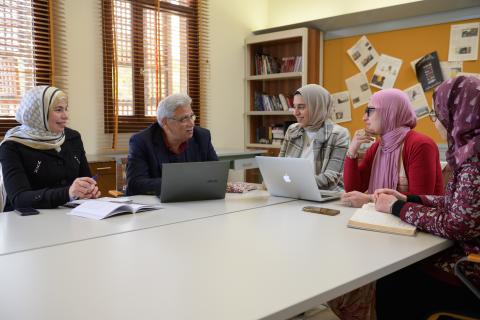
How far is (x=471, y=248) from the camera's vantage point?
4.75 ft

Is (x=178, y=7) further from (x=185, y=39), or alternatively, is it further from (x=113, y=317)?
(x=113, y=317)

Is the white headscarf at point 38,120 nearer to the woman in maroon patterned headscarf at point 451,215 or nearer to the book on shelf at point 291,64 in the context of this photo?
the woman in maroon patterned headscarf at point 451,215

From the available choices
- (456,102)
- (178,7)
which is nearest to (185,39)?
(178,7)

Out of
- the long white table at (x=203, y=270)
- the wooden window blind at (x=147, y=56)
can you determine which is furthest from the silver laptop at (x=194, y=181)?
the wooden window blind at (x=147, y=56)

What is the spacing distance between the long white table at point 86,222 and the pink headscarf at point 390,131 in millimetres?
486

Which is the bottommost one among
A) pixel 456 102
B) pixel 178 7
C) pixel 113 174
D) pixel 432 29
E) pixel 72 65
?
pixel 113 174

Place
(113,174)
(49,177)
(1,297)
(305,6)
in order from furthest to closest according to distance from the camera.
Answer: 1. (305,6)
2. (113,174)
3. (49,177)
4. (1,297)

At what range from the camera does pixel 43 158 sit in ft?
7.25

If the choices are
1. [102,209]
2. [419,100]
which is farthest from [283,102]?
[102,209]

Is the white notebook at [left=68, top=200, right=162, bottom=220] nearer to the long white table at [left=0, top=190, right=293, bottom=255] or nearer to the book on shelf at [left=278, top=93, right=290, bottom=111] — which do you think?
the long white table at [left=0, top=190, right=293, bottom=255]

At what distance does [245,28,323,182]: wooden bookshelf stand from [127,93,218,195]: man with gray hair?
88.9 inches

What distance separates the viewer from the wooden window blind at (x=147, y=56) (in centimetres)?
400

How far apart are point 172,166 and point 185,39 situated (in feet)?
9.54

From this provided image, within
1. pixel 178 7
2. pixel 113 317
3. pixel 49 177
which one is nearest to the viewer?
pixel 113 317
